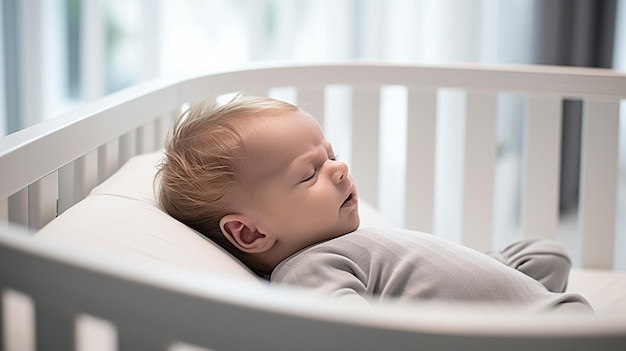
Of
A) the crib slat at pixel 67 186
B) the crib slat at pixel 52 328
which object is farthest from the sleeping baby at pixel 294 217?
the crib slat at pixel 52 328

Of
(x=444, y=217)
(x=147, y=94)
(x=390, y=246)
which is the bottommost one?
(x=444, y=217)

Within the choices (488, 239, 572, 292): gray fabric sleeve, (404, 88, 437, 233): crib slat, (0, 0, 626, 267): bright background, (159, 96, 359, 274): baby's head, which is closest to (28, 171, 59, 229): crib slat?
(159, 96, 359, 274): baby's head

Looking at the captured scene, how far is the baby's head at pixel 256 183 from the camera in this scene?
0.99 metres

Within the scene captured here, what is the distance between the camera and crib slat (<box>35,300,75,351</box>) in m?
0.56

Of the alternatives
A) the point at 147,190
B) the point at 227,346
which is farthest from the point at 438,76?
the point at 227,346

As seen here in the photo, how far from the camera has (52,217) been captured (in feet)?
3.22

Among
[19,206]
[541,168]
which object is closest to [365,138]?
[541,168]

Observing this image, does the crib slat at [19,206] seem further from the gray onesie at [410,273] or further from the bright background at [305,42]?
the bright background at [305,42]

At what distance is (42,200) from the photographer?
94 centimetres

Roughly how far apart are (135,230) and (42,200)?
12cm

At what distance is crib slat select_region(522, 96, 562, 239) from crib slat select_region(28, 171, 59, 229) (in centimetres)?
84

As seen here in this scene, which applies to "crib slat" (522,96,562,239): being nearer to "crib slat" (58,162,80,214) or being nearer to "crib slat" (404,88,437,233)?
"crib slat" (404,88,437,233)

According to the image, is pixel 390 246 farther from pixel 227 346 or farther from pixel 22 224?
pixel 227 346

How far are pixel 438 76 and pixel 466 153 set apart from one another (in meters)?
0.14
